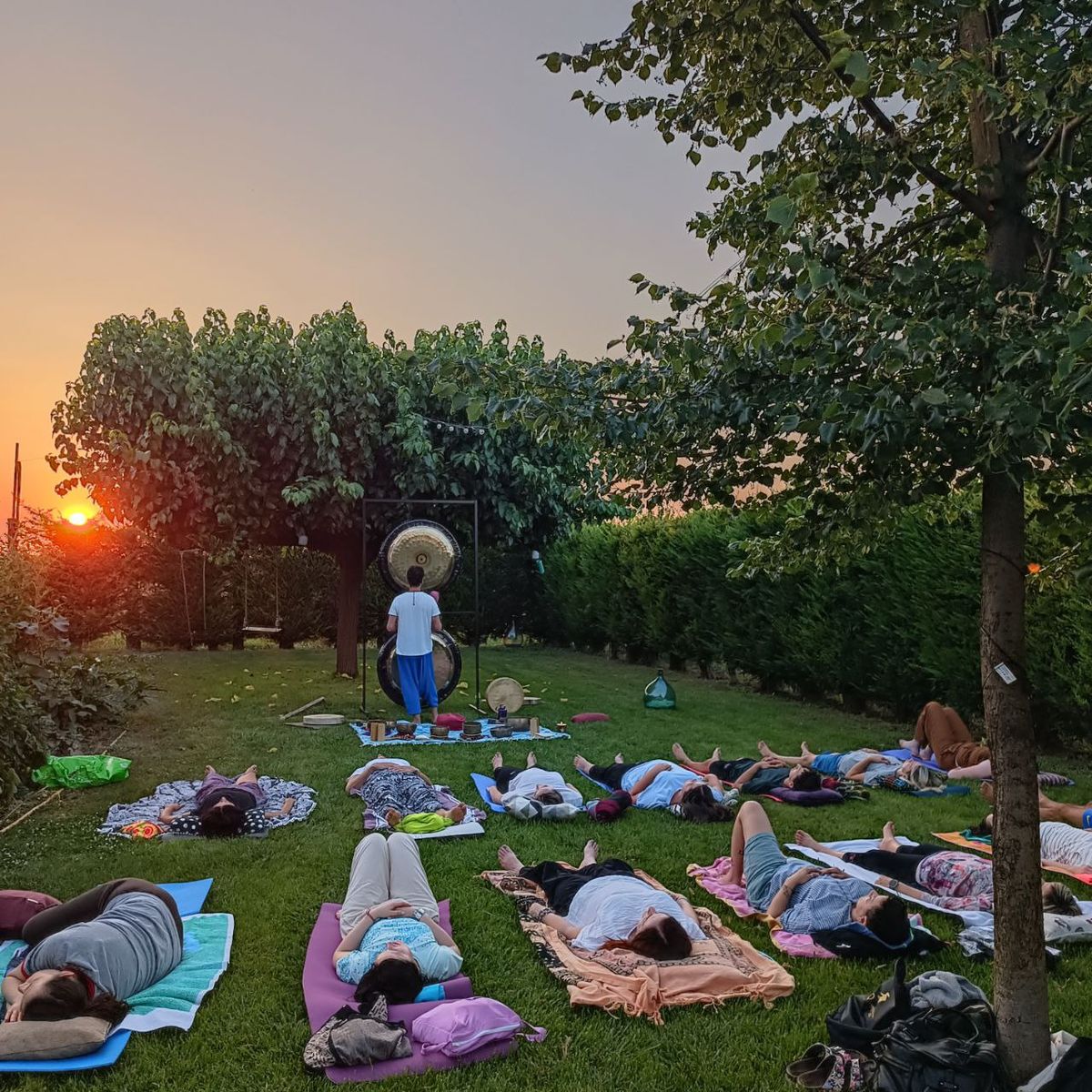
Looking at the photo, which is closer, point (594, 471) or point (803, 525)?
point (803, 525)

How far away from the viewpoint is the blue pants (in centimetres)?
1154

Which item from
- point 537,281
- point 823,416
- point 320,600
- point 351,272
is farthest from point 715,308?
point 320,600

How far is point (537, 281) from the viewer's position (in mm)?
11539

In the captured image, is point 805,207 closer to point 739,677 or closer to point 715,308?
point 715,308

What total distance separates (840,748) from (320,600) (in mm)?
13828

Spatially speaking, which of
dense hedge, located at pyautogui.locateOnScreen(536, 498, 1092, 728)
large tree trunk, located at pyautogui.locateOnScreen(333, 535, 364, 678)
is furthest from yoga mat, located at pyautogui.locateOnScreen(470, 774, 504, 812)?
large tree trunk, located at pyautogui.locateOnScreen(333, 535, 364, 678)

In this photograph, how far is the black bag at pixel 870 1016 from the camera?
3.49m

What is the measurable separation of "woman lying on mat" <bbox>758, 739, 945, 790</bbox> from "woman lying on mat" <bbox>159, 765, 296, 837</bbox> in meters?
4.73

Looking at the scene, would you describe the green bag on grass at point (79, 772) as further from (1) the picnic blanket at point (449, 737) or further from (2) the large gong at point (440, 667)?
(2) the large gong at point (440, 667)

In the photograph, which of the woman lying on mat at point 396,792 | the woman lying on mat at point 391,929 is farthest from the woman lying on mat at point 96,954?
the woman lying on mat at point 396,792

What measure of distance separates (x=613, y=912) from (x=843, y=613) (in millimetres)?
8253

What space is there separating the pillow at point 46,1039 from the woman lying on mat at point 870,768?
6235mm

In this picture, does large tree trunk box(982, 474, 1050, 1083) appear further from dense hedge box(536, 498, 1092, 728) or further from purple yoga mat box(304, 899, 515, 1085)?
purple yoga mat box(304, 899, 515, 1085)

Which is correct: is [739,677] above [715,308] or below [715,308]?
below
